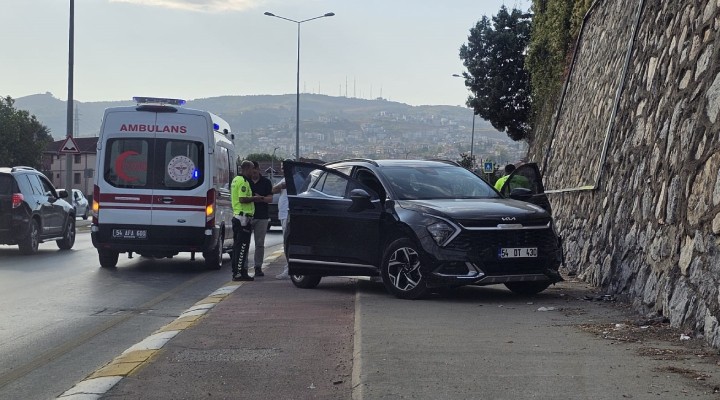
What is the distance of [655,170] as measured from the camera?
11.2m

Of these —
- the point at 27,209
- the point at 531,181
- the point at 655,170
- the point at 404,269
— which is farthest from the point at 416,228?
the point at 27,209

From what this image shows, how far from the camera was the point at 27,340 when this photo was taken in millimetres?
9922

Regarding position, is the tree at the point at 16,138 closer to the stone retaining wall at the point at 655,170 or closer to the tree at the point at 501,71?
the tree at the point at 501,71

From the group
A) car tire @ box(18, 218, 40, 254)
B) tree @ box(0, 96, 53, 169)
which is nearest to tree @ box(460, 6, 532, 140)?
car tire @ box(18, 218, 40, 254)

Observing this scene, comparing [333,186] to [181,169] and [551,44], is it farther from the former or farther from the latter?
[551,44]

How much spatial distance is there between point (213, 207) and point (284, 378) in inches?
434

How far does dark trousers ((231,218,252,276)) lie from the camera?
15594 mm

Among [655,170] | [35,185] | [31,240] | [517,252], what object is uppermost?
[655,170]

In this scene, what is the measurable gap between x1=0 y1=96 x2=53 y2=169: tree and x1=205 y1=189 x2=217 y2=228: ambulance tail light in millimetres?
69949

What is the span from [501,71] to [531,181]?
130ft

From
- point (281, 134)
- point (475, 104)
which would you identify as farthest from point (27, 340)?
point (281, 134)

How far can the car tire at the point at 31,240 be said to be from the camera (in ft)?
73.1

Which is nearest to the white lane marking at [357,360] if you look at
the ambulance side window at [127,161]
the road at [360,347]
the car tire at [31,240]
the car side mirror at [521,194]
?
the road at [360,347]

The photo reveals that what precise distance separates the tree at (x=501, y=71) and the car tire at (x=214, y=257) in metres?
34.1
